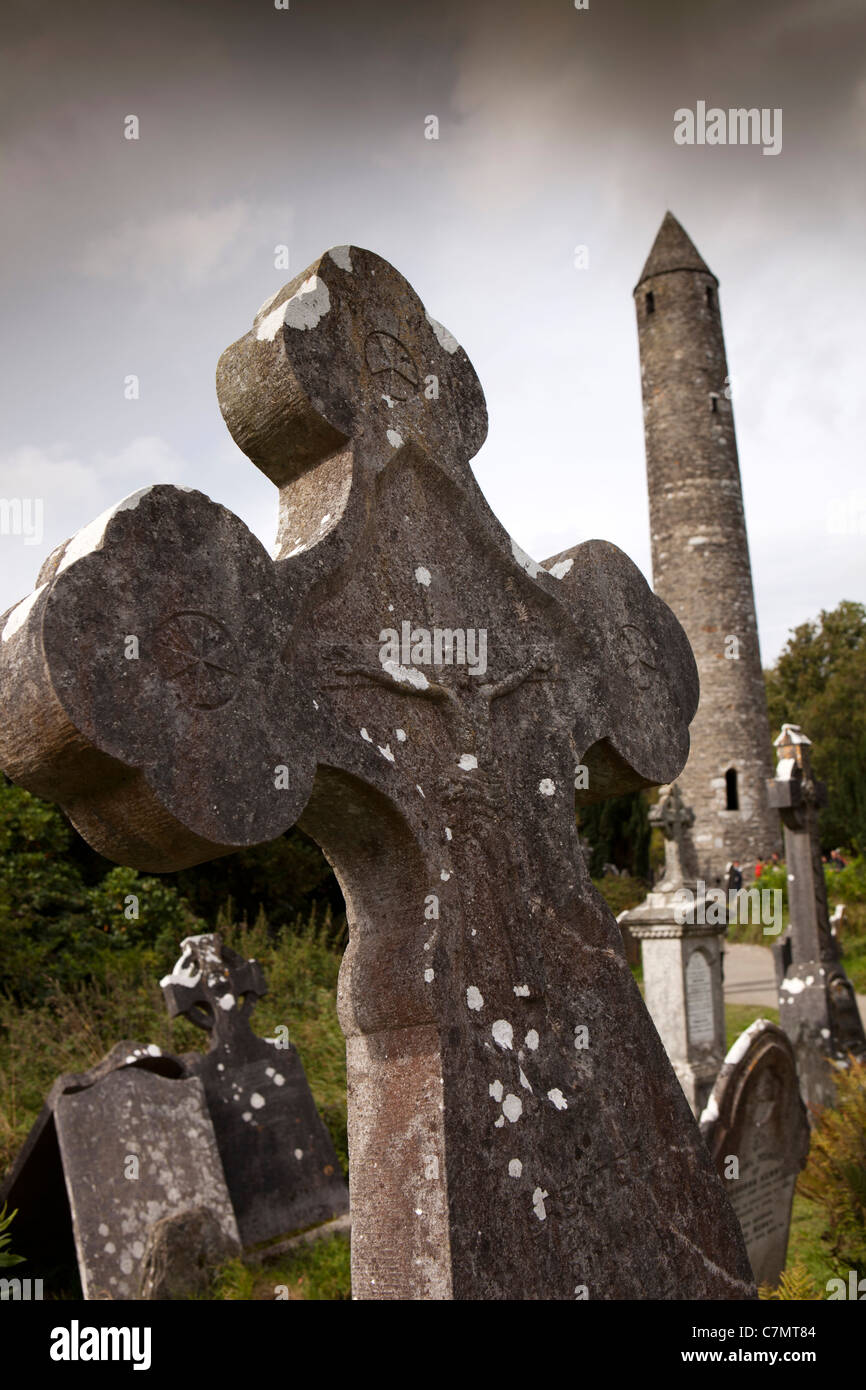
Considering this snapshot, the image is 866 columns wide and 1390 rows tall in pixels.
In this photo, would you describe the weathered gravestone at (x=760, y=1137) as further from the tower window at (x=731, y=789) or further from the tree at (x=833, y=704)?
the tower window at (x=731, y=789)

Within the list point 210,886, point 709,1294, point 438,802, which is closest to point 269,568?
point 438,802

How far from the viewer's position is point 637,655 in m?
2.78

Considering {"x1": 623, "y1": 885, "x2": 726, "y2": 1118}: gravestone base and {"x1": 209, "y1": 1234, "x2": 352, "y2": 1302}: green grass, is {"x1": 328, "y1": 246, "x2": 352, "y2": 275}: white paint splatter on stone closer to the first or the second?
{"x1": 209, "y1": 1234, "x2": 352, "y2": 1302}: green grass

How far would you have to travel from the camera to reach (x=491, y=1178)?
1.95 meters

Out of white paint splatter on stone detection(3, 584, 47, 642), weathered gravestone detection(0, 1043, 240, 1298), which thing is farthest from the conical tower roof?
white paint splatter on stone detection(3, 584, 47, 642)

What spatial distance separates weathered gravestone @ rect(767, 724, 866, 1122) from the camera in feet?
28.5

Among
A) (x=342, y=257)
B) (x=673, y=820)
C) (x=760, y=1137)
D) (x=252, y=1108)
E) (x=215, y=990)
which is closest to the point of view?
(x=342, y=257)

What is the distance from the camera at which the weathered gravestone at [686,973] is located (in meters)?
8.64

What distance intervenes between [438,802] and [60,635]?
87 cm

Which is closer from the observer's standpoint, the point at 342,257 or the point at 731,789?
the point at 342,257

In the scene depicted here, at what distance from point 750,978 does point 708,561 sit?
12.4 m

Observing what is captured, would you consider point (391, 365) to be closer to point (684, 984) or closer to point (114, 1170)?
point (114, 1170)

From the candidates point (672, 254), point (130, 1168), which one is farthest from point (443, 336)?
point (672, 254)
